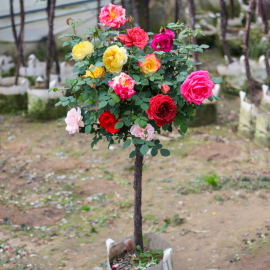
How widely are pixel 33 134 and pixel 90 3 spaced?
24.4 feet

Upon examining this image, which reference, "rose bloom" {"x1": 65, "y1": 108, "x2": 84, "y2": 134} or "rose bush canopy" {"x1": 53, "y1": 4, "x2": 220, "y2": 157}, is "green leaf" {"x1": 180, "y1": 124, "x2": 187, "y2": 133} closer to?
"rose bush canopy" {"x1": 53, "y1": 4, "x2": 220, "y2": 157}

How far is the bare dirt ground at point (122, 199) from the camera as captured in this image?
3821 mm

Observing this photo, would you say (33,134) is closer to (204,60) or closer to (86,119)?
(86,119)

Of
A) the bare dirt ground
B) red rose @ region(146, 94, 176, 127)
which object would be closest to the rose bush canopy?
red rose @ region(146, 94, 176, 127)

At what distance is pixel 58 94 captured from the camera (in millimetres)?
8422

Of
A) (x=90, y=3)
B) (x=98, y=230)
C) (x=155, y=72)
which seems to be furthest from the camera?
(x=90, y=3)

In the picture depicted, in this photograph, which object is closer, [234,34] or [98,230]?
[98,230]

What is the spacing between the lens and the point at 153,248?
3.23m

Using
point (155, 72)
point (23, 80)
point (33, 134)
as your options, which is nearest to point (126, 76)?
point (155, 72)

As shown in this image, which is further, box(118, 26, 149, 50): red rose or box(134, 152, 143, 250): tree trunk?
box(134, 152, 143, 250): tree trunk

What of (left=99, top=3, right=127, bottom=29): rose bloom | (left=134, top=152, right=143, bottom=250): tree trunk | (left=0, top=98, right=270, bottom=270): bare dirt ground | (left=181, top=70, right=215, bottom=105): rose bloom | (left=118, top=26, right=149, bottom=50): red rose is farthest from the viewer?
(left=0, top=98, right=270, bottom=270): bare dirt ground

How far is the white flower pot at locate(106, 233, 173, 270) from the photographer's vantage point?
2.82 meters

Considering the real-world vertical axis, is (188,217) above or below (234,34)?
below

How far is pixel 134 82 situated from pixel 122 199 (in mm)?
3053
